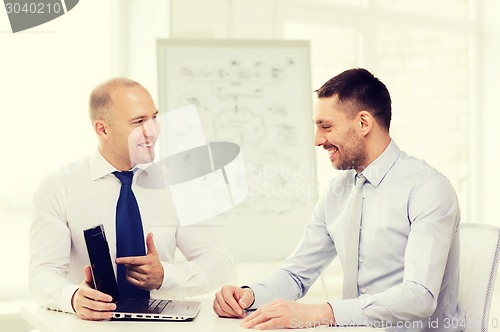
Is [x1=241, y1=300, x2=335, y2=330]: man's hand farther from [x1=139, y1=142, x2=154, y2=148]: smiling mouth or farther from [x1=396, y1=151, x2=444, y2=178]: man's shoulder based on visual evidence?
[x1=139, y1=142, x2=154, y2=148]: smiling mouth

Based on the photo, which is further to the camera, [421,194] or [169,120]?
[169,120]

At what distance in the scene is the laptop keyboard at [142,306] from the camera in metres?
1.76

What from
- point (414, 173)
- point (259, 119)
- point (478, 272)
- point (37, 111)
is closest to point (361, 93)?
point (414, 173)

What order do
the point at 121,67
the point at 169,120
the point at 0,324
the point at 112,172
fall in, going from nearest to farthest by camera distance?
the point at 112,172 → the point at 0,324 → the point at 169,120 → the point at 121,67

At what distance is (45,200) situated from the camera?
7.31ft

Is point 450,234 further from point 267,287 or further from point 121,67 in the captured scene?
point 121,67

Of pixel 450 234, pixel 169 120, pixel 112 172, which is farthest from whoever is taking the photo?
pixel 169 120

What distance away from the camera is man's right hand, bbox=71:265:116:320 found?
68.5 inches

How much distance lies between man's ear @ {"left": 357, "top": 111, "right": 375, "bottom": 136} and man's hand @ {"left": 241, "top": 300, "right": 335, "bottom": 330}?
0.61 m

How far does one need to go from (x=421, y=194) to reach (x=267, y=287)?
0.50 meters

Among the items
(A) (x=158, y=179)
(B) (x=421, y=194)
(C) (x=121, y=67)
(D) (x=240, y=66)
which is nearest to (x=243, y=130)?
(D) (x=240, y=66)

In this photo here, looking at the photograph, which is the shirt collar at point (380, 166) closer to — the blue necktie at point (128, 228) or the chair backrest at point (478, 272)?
the chair backrest at point (478, 272)

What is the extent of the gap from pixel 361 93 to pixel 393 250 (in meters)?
0.47

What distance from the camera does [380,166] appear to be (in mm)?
2088
